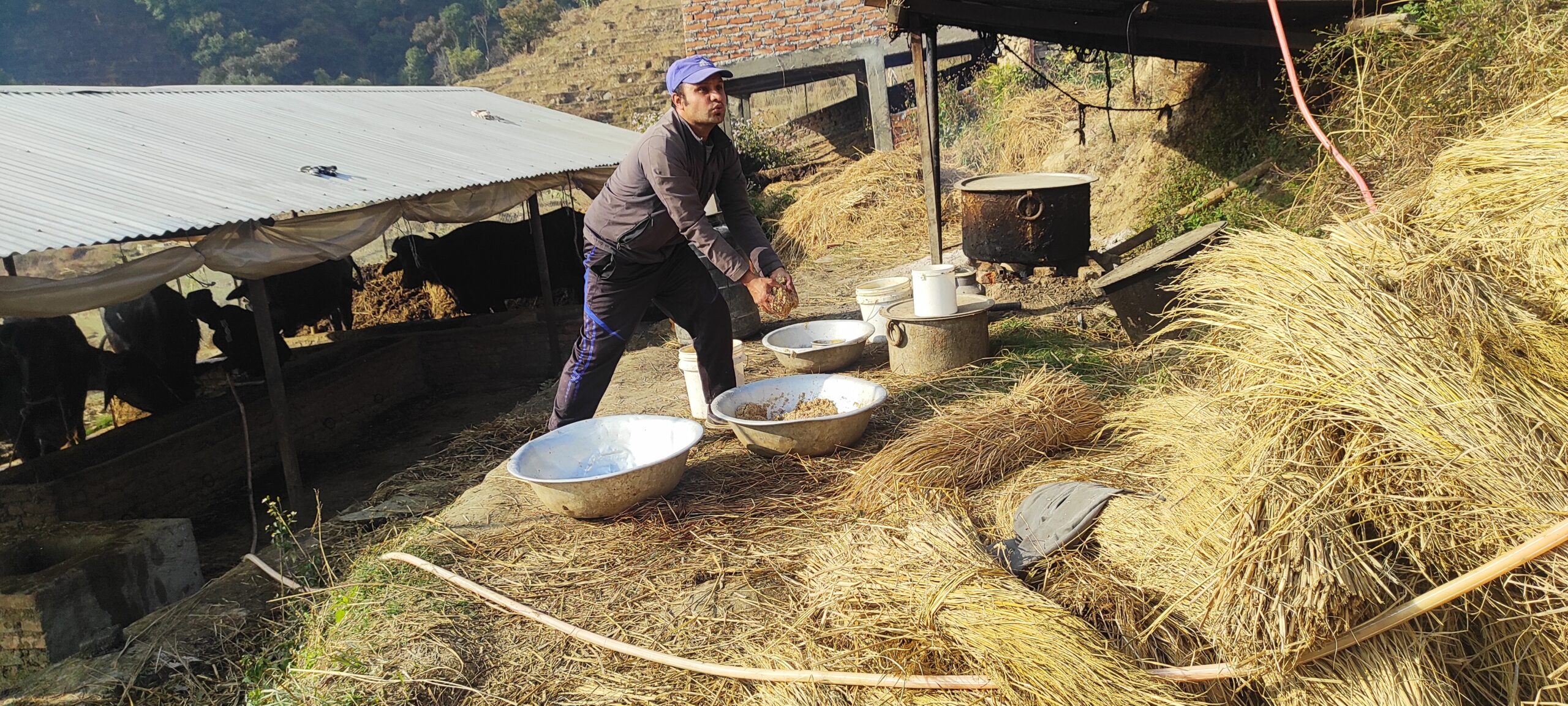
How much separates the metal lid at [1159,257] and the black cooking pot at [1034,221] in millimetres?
1396

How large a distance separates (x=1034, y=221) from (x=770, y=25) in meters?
10.7

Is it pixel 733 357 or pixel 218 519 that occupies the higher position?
pixel 733 357

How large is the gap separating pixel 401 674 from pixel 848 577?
4.50 ft

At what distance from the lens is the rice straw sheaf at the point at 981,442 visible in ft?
11.6

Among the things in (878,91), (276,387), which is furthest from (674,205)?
(878,91)

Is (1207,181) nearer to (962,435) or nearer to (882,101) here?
(962,435)

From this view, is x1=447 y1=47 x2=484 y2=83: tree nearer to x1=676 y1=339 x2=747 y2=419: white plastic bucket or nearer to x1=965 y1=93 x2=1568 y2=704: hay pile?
x1=676 y1=339 x2=747 y2=419: white plastic bucket

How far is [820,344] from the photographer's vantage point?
18.5 ft

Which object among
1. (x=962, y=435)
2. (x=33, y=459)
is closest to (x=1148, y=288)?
(x=962, y=435)

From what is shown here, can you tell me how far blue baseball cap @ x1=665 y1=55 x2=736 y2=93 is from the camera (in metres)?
3.86

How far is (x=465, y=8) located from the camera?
44.4 meters

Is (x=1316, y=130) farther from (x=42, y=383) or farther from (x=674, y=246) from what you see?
(x=42, y=383)

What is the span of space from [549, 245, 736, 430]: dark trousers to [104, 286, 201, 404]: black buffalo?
6702 millimetres

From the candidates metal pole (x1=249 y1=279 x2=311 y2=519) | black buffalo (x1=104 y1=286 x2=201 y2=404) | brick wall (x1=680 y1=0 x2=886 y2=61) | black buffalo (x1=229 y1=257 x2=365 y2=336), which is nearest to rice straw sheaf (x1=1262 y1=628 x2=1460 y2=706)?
metal pole (x1=249 y1=279 x2=311 y2=519)
